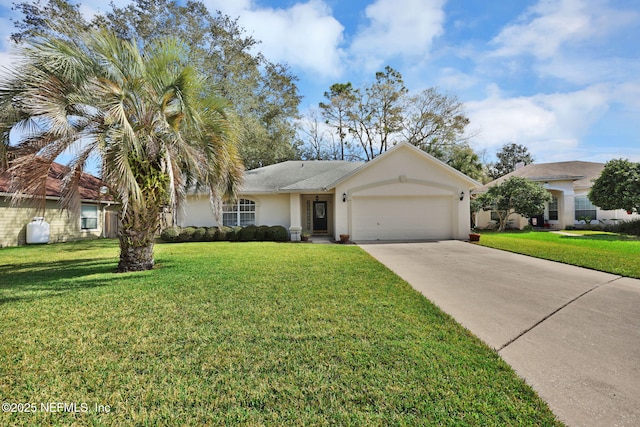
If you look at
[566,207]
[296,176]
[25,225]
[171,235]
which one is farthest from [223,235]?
[566,207]

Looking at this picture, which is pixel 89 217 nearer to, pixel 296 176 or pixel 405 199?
pixel 296 176

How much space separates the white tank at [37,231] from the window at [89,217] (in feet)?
6.82

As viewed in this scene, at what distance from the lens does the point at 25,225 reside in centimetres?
1548

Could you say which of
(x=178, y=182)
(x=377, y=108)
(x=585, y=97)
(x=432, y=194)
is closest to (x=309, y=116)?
(x=377, y=108)

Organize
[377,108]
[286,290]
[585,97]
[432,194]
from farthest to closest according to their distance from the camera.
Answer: [377,108] → [432,194] → [585,97] → [286,290]

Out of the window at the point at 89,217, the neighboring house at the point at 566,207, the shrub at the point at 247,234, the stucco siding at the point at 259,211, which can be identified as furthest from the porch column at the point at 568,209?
the window at the point at 89,217

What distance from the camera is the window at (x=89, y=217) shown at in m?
18.0

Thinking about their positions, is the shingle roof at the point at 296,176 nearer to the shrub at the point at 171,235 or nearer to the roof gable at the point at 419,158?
the roof gable at the point at 419,158

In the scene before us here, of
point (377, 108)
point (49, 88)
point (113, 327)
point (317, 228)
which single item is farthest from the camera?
point (377, 108)

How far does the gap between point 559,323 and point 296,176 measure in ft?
54.0

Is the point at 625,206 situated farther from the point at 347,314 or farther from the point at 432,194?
the point at 347,314

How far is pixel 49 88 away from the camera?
6.66 m

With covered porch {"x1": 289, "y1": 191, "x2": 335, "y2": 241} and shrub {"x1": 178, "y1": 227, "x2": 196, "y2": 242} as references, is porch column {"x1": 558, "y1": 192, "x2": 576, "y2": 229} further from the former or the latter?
shrub {"x1": 178, "y1": 227, "x2": 196, "y2": 242}

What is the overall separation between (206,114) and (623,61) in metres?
14.9
